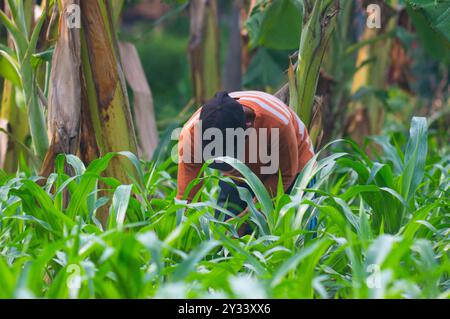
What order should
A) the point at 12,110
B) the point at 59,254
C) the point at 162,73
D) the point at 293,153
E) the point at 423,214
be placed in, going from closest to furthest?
1. the point at 59,254
2. the point at 423,214
3. the point at 293,153
4. the point at 12,110
5. the point at 162,73

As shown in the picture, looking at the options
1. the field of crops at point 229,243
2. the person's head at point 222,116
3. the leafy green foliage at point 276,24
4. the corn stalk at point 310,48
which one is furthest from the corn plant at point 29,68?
the leafy green foliage at point 276,24

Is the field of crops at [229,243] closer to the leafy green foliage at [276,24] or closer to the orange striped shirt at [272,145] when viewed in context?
the orange striped shirt at [272,145]

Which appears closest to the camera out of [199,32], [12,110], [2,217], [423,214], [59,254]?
[59,254]

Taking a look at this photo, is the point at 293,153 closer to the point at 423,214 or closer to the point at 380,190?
the point at 380,190

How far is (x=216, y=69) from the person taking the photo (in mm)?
4504

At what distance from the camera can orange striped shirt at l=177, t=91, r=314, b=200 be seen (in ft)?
7.68

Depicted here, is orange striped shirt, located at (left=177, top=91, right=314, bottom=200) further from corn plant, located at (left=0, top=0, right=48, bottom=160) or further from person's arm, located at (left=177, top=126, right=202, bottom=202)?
corn plant, located at (left=0, top=0, right=48, bottom=160)

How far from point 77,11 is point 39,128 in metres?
0.40

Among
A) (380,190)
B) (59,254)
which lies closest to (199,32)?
(380,190)

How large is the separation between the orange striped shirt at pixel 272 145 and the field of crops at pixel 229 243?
0.11 m

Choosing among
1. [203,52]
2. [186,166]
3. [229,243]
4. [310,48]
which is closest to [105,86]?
[186,166]

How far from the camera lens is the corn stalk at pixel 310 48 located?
253 cm

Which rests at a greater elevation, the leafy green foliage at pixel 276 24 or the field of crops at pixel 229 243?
the leafy green foliage at pixel 276 24

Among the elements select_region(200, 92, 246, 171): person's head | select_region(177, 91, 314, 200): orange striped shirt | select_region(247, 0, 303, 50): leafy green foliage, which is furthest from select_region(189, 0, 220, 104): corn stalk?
select_region(200, 92, 246, 171): person's head
